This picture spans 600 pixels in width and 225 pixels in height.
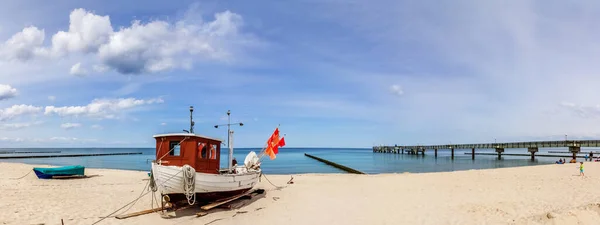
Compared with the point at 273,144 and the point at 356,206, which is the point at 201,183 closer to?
the point at 356,206

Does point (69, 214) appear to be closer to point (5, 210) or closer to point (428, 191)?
point (5, 210)

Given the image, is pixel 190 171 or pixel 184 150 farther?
pixel 184 150

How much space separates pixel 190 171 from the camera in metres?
12.7

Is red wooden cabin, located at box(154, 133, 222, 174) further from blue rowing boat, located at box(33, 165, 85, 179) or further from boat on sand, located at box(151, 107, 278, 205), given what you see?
blue rowing boat, located at box(33, 165, 85, 179)

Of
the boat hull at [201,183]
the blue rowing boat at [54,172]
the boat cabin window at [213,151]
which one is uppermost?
the boat cabin window at [213,151]

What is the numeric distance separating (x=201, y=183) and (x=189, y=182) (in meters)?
0.59

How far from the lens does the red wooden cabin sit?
13.6 metres

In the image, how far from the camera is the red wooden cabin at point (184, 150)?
13.6 meters

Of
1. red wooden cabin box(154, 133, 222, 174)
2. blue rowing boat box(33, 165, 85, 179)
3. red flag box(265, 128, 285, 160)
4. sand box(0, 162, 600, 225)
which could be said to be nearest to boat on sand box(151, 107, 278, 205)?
red wooden cabin box(154, 133, 222, 174)

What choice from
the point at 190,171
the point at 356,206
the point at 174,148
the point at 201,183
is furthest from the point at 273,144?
the point at 190,171

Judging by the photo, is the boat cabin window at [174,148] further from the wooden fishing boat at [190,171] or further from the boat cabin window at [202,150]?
the boat cabin window at [202,150]

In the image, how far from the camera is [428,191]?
1820cm

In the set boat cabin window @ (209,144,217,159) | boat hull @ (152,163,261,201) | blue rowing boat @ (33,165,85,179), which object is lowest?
blue rowing boat @ (33,165,85,179)

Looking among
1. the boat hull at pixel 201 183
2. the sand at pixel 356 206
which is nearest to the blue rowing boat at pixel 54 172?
the sand at pixel 356 206
